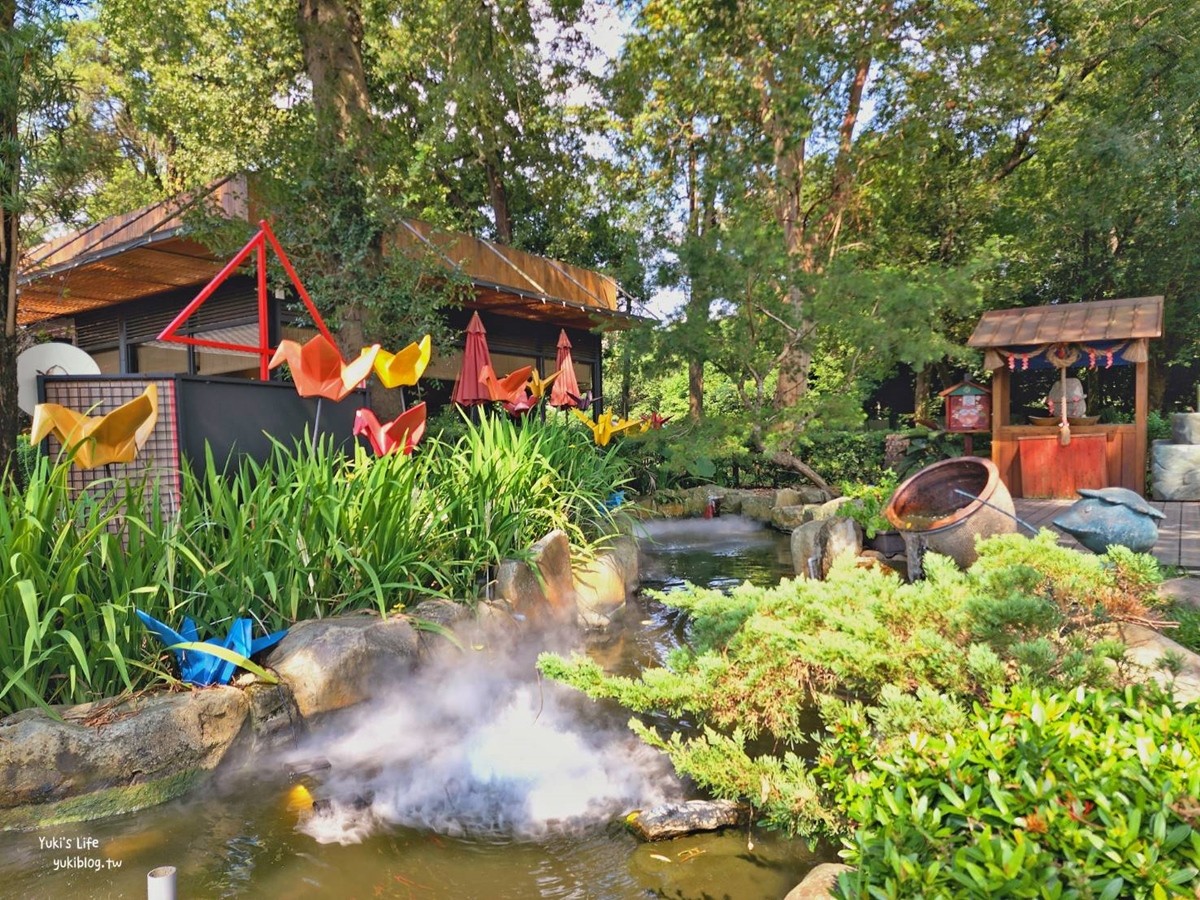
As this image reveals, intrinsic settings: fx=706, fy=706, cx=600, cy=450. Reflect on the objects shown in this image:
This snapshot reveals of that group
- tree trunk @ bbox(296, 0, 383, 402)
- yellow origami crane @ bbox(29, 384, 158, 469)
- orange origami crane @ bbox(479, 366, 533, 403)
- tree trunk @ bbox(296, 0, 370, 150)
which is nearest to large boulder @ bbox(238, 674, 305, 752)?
yellow origami crane @ bbox(29, 384, 158, 469)

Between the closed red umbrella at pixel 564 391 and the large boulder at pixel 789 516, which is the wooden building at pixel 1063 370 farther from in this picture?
the closed red umbrella at pixel 564 391

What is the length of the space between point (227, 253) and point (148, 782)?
6.86 m

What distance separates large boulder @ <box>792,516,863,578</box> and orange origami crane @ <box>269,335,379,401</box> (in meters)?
4.38

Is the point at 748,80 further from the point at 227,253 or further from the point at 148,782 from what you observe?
the point at 148,782

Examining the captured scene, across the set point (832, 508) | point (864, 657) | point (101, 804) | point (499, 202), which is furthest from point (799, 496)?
point (499, 202)

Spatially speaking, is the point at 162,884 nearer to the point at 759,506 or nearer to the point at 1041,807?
the point at 1041,807

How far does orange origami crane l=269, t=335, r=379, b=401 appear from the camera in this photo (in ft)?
11.7

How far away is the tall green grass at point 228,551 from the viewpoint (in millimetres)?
2617

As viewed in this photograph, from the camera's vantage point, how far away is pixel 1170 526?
6.23 meters

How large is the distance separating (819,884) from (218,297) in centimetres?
1156

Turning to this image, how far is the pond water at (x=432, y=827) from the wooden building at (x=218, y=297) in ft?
18.8

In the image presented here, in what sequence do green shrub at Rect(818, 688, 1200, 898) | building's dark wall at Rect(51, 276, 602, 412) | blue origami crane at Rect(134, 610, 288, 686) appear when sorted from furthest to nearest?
building's dark wall at Rect(51, 276, 602, 412) < blue origami crane at Rect(134, 610, 288, 686) < green shrub at Rect(818, 688, 1200, 898)

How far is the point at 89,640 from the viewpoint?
2721mm

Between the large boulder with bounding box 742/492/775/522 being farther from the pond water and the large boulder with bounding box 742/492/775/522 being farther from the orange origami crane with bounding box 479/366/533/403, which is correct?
the pond water
